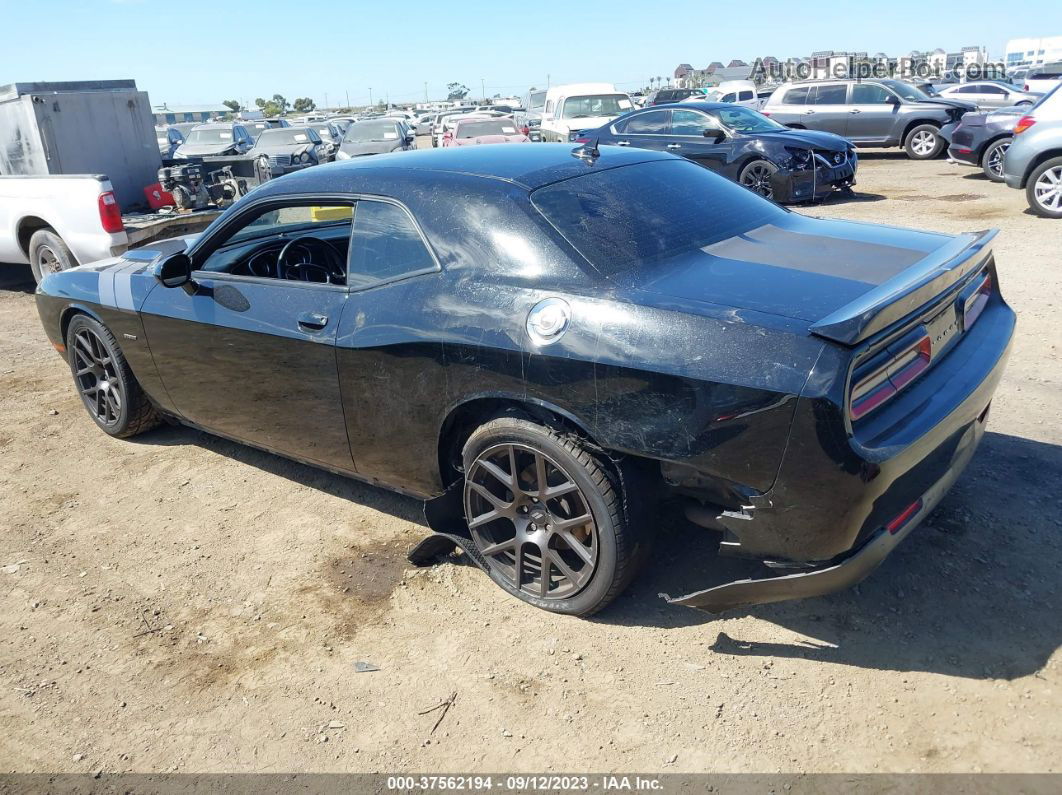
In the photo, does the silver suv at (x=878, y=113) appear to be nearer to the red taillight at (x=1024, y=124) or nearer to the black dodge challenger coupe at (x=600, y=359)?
the red taillight at (x=1024, y=124)

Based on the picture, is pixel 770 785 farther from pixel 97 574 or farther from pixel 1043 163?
pixel 1043 163

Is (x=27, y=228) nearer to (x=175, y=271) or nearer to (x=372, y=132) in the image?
(x=175, y=271)

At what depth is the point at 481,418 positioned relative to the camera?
325 cm

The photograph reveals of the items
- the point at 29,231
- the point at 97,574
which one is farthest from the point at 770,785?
the point at 29,231

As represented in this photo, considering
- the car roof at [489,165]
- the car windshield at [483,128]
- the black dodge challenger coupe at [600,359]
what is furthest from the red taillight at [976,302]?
the car windshield at [483,128]

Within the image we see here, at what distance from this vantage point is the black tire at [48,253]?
8484 millimetres


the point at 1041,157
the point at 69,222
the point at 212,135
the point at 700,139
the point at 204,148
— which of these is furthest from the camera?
the point at 212,135

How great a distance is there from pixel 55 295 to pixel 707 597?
4288 millimetres

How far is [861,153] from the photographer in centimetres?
1956

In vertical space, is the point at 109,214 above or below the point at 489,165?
below

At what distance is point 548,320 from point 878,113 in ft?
56.2

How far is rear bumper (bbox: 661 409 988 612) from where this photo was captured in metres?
2.60

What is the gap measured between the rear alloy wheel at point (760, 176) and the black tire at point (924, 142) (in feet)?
24.5

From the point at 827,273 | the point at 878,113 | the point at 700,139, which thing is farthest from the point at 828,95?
the point at 827,273
